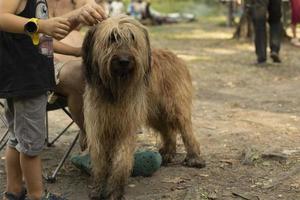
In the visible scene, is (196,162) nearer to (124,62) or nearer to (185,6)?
(124,62)

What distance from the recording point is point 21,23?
10.8ft

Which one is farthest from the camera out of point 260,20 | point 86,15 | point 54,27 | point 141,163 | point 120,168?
point 260,20

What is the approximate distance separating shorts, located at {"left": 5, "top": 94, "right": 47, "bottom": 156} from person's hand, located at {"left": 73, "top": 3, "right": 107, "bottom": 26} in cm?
54

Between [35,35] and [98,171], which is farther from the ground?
[35,35]

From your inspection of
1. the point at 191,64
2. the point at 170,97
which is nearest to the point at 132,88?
the point at 170,97

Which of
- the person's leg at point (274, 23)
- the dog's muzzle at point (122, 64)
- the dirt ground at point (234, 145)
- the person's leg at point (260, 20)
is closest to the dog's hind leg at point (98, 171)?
the dirt ground at point (234, 145)

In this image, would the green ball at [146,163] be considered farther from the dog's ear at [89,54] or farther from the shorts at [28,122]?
the shorts at [28,122]

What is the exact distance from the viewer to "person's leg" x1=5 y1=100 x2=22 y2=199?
3759mm

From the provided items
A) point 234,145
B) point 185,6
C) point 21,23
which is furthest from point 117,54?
point 185,6

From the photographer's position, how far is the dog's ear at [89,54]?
382cm

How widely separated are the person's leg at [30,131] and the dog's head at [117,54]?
409 mm

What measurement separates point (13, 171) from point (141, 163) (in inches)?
43.3

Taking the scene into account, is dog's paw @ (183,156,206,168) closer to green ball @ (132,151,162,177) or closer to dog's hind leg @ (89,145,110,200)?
green ball @ (132,151,162,177)

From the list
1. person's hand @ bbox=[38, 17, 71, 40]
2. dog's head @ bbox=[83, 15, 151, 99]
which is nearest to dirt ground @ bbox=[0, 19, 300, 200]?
dog's head @ bbox=[83, 15, 151, 99]
